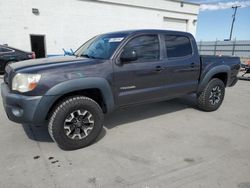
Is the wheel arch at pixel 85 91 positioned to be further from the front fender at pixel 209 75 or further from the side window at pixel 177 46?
the front fender at pixel 209 75

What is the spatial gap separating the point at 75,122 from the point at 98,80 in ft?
2.37

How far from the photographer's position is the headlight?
116 inches

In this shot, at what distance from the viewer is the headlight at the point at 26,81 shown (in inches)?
116

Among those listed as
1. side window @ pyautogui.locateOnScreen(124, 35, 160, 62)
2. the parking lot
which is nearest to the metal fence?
the parking lot

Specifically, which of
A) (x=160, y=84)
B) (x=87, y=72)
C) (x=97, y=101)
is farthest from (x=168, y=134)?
(x=87, y=72)

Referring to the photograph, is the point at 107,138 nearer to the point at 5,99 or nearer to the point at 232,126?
the point at 5,99

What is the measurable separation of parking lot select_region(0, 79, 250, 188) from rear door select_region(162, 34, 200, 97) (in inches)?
28.5

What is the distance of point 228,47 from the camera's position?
94.6 feet

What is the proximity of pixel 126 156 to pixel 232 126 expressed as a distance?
2489 millimetres

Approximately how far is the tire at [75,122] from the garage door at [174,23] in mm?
19077

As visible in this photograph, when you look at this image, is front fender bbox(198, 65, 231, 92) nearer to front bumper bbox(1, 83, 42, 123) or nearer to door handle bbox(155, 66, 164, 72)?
door handle bbox(155, 66, 164, 72)

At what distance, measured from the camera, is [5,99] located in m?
3.19

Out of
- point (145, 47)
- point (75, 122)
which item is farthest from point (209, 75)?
point (75, 122)

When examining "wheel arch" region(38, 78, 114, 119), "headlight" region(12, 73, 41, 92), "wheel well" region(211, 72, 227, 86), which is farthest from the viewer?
"wheel well" region(211, 72, 227, 86)
